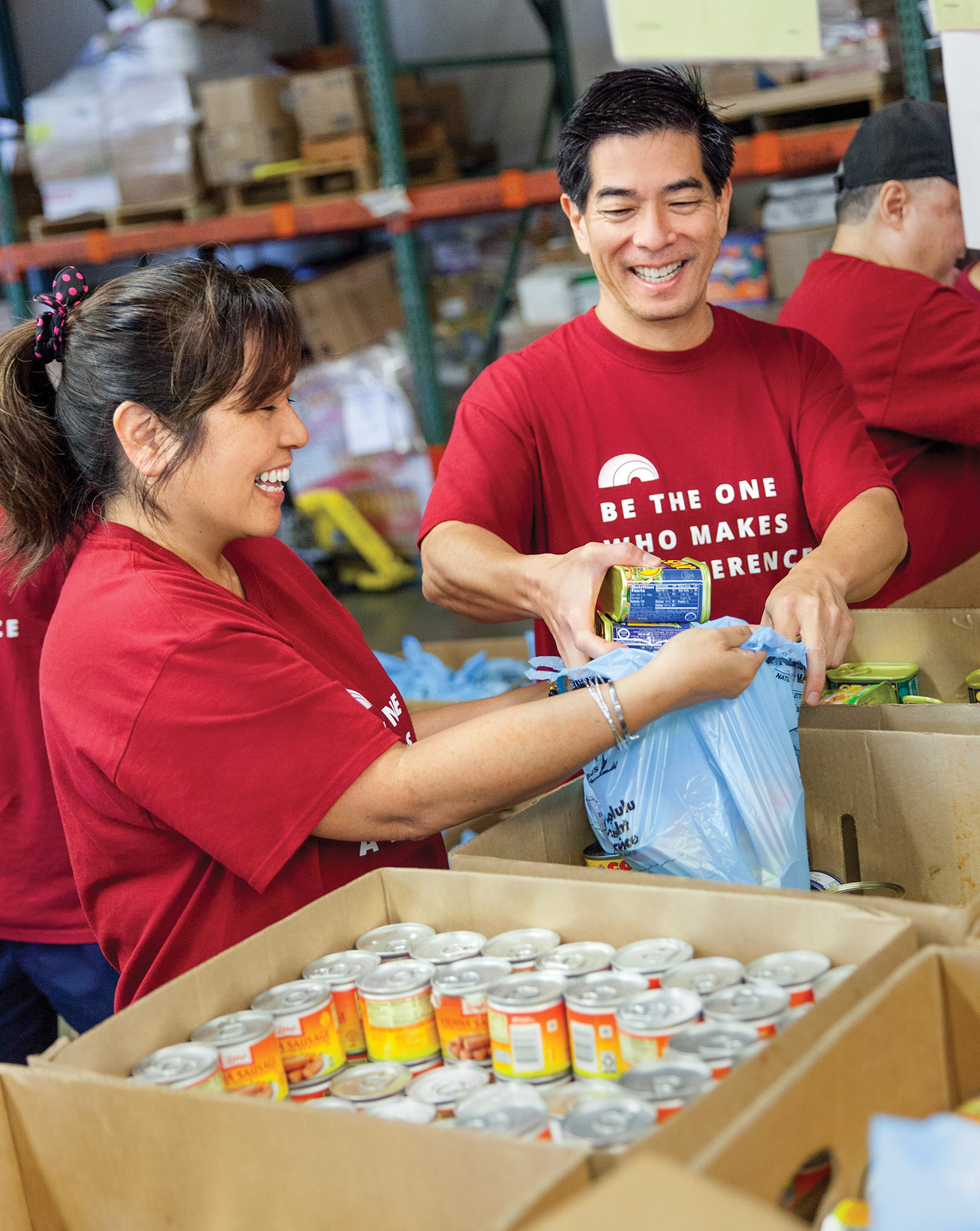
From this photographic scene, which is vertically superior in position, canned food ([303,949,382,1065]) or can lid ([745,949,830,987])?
can lid ([745,949,830,987])

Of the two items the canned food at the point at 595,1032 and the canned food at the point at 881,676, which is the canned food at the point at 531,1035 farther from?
the canned food at the point at 881,676

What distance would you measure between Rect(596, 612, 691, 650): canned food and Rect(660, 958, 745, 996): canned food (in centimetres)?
49

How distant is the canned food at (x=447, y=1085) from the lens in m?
1.21

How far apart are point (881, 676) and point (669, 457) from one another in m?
0.52

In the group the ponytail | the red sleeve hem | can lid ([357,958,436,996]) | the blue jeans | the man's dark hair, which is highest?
the man's dark hair

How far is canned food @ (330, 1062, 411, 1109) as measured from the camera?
1240 millimetres

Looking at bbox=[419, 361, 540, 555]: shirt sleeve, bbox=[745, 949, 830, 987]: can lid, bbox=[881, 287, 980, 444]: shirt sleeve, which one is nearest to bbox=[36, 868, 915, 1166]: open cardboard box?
bbox=[745, 949, 830, 987]: can lid

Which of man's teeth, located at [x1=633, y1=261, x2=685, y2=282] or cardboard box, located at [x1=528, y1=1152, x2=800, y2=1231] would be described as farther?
man's teeth, located at [x1=633, y1=261, x2=685, y2=282]

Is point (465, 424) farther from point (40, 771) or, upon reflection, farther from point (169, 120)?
point (169, 120)

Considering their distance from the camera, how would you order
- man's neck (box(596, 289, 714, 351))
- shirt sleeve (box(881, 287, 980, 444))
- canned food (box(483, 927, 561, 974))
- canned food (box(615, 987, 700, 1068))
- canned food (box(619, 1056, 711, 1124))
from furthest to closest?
1. shirt sleeve (box(881, 287, 980, 444))
2. man's neck (box(596, 289, 714, 351))
3. canned food (box(483, 927, 561, 974))
4. canned food (box(615, 987, 700, 1068))
5. canned food (box(619, 1056, 711, 1124))

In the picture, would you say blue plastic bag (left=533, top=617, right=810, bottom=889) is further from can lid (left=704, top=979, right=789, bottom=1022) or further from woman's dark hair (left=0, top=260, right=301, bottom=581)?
woman's dark hair (left=0, top=260, right=301, bottom=581)

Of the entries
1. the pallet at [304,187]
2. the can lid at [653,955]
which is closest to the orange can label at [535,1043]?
the can lid at [653,955]

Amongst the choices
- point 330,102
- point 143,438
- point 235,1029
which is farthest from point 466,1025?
point 330,102

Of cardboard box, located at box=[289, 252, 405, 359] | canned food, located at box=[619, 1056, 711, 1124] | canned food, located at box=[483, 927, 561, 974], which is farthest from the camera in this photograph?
cardboard box, located at box=[289, 252, 405, 359]
